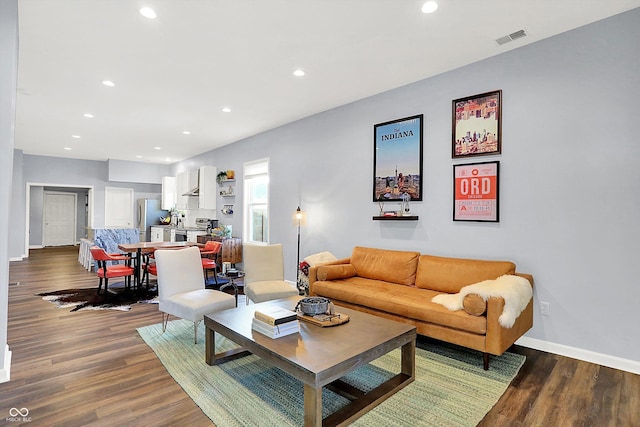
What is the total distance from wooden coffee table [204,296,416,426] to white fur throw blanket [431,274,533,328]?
635 mm

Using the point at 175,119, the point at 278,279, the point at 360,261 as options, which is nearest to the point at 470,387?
the point at 360,261

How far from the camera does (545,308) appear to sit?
312cm

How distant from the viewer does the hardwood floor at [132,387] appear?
209cm

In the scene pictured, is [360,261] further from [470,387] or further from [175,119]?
[175,119]

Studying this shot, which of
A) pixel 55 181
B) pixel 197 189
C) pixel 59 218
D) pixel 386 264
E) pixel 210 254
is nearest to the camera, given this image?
pixel 386 264

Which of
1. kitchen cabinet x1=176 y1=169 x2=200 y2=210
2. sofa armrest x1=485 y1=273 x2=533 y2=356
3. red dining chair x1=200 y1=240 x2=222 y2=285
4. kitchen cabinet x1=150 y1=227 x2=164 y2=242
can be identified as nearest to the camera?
sofa armrest x1=485 y1=273 x2=533 y2=356

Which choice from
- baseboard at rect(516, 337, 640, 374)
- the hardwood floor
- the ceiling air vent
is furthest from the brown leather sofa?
the ceiling air vent

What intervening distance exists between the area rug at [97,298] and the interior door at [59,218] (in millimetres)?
8887

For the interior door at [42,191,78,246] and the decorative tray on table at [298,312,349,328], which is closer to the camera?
the decorative tray on table at [298,312,349,328]

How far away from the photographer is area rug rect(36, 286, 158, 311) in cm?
448

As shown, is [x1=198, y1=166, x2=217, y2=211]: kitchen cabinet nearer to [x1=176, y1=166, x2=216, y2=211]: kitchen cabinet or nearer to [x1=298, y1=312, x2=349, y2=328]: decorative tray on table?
[x1=176, y1=166, x2=216, y2=211]: kitchen cabinet

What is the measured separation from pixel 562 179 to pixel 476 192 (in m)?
0.75

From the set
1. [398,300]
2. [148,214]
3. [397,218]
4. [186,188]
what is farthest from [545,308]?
[148,214]

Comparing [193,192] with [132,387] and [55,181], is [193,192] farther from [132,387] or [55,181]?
[132,387]
